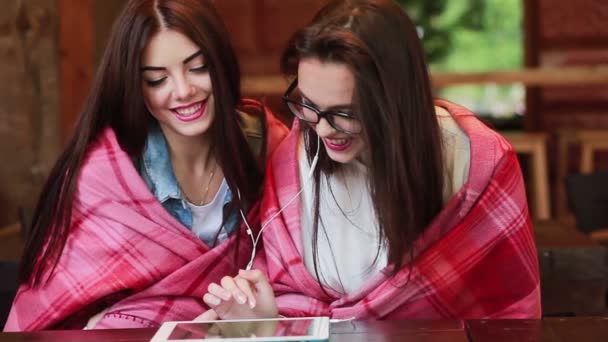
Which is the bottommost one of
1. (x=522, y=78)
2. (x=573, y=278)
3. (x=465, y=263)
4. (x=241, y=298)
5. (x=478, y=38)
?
(x=478, y=38)

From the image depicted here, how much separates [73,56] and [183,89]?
193 centimetres

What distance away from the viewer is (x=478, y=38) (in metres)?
5.74

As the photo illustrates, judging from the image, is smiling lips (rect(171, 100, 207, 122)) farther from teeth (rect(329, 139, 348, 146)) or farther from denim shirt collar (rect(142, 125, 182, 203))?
teeth (rect(329, 139, 348, 146))

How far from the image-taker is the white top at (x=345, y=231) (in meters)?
1.94

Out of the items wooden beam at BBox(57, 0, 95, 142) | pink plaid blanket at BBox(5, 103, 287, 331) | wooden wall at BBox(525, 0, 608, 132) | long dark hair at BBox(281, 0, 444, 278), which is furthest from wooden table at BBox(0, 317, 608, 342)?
wooden wall at BBox(525, 0, 608, 132)

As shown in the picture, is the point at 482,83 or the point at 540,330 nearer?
the point at 540,330

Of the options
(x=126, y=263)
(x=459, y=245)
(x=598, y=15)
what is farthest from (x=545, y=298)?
(x=598, y=15)

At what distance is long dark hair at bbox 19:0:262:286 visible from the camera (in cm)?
→ 198

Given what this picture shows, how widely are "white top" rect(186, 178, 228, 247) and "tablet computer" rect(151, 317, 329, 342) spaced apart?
586mm

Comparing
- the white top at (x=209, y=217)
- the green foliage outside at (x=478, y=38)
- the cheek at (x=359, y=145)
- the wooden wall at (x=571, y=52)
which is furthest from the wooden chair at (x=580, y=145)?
the cheek at (x=359, y=145)

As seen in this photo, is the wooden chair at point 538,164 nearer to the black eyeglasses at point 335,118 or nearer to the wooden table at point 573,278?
the wooden table at point 573,278

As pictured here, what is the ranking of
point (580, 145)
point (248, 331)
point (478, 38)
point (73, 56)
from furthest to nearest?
point (478, 38)
point (580, 145)
point (73, 56)
point (248, 331)

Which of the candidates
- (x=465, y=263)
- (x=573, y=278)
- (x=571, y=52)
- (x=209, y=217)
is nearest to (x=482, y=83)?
(x=571, y=52)

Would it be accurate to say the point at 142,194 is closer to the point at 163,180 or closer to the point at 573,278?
the point at 163,180
